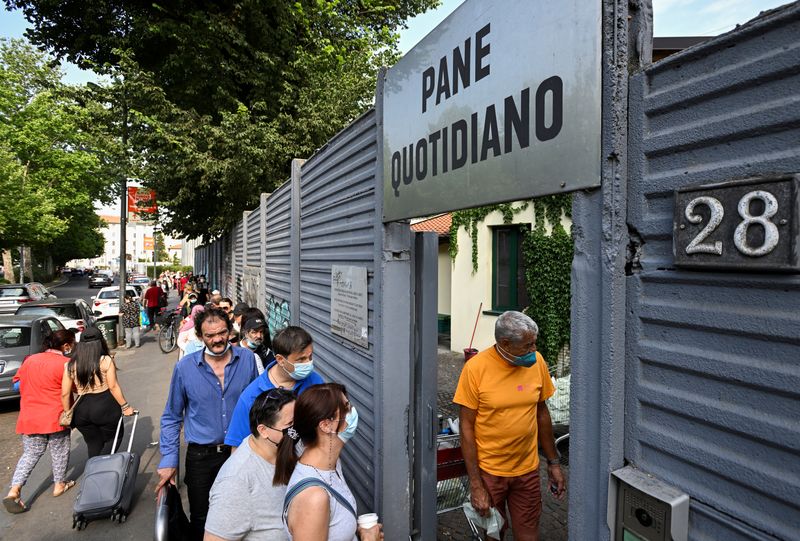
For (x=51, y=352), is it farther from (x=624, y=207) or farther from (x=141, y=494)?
(x=624, y=207)

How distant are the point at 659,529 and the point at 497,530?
1881mm

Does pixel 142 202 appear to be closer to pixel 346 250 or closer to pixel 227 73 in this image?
pixel 227 73

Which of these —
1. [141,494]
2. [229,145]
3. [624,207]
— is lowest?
[141,494]

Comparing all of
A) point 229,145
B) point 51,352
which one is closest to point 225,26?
point 229,145

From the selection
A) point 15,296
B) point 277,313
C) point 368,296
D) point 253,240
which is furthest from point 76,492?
point 15,296

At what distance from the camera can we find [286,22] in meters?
12.6

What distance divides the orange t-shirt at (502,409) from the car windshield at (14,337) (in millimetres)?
8909

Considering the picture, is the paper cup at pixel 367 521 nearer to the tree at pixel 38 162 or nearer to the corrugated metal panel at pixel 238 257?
the corrugated metal panel at pixel 238 257

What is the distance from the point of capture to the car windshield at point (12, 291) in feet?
62.0

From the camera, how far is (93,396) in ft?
16.5

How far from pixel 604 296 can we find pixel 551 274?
7.73 metres

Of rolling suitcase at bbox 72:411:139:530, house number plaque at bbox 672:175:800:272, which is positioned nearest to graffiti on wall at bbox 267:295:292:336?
rolling suitcase at bbox 72:411:139:530

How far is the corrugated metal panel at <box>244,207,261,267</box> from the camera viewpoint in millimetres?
10062

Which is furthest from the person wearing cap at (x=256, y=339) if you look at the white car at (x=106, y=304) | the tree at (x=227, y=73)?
the white car at (x=106, y=304)
